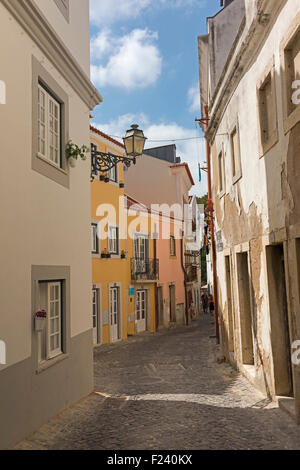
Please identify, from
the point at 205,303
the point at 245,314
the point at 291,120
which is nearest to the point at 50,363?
the point at 245,314

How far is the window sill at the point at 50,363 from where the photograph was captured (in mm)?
6255

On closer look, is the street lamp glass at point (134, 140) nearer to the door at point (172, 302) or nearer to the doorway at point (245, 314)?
the doorway at point (245, 314)

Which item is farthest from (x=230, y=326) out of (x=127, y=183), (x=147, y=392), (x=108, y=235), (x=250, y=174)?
(x=127, y=183)

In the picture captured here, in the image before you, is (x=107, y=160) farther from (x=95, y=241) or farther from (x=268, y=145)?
(x=95, y=241)

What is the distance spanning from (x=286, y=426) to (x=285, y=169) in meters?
3.43

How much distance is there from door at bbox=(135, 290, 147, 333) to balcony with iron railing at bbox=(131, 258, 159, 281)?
0.85m

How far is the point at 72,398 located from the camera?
7.59m

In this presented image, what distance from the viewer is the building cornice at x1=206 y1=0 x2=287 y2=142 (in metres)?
6.63

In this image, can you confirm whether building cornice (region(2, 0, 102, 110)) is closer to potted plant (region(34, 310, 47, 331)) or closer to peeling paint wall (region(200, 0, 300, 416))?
peeling paint wall (region(200, 0, 300, 416))

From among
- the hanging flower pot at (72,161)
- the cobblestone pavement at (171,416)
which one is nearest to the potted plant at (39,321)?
the cobblestone pavement at (171,416)

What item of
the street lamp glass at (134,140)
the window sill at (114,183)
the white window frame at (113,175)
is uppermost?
the white window frame at (113,175)

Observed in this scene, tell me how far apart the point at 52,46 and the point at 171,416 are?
19.6 ft

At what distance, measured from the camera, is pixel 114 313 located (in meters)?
19.2

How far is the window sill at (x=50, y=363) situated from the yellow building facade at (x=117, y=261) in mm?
10315
